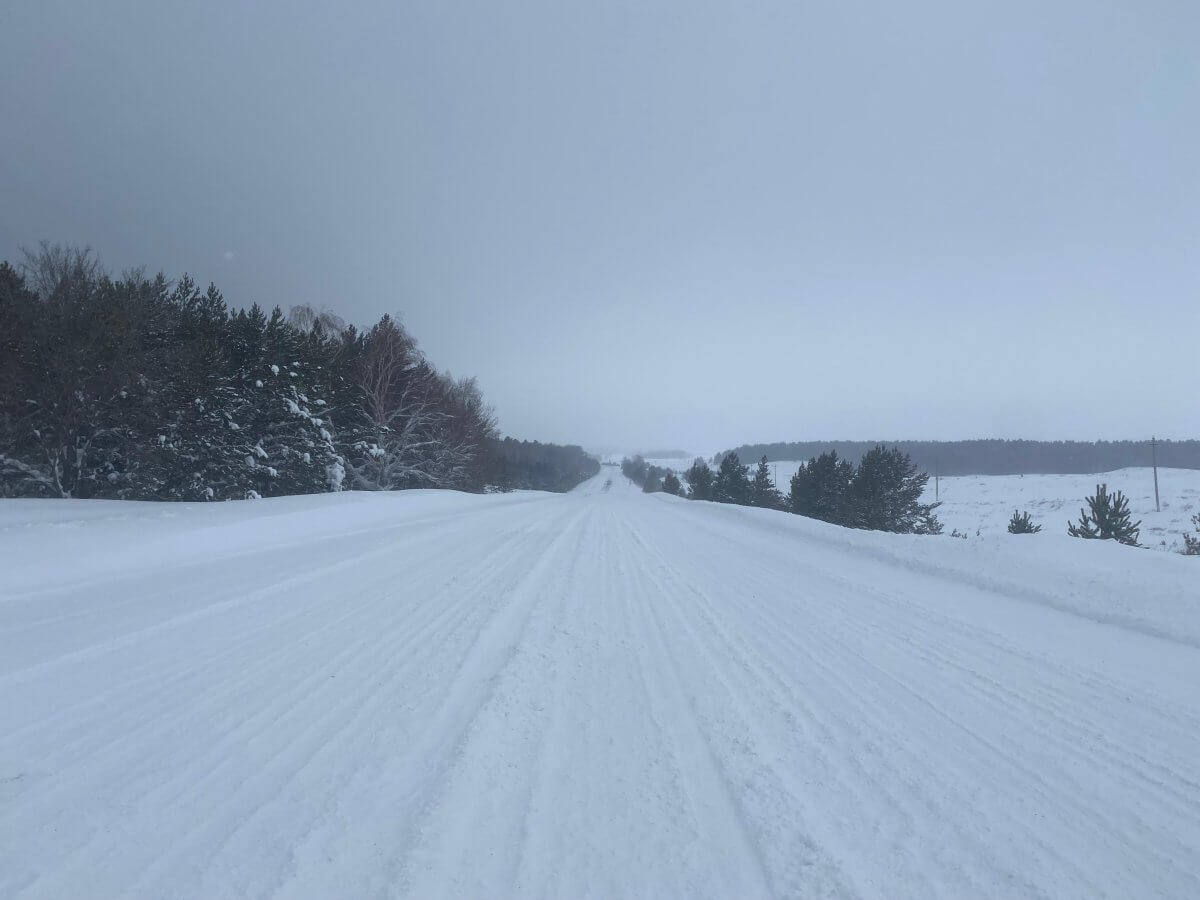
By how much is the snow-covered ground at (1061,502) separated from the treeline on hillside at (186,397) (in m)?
30.0

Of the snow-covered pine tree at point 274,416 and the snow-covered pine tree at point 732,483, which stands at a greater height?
the snow-covered pine tree at point 274,416

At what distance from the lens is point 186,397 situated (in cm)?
1841

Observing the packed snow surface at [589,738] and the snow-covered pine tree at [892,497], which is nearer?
the packed snow surface at [589,738]

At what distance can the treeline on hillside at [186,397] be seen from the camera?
14.8 metres

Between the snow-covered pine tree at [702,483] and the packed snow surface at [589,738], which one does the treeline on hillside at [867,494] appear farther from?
the packed snow surface at [589,738]

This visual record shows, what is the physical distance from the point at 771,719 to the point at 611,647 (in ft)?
4.85

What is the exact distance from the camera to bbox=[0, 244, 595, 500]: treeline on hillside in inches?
581

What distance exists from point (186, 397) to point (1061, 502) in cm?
5864

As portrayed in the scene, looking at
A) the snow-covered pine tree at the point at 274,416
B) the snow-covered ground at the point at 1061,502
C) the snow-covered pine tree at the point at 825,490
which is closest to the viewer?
the snow-covered pine tree at the point at 274,416

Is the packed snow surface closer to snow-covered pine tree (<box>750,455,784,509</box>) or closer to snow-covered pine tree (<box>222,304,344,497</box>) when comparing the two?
snow-covered pine tree (<box>222,304,344,497</box>)

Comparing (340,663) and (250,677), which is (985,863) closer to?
(340,663)

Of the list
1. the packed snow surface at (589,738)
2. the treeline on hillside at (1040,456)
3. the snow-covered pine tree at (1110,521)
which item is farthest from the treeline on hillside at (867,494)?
the treeline on hillside at (1040,456)

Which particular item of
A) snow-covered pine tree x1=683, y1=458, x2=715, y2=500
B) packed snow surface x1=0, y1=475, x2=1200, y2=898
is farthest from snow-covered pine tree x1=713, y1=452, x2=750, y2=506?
packed snow surface x1=0, y1=475, x2=1200, y2=898

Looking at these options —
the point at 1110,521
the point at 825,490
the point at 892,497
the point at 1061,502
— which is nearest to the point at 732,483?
the point at 825,490
